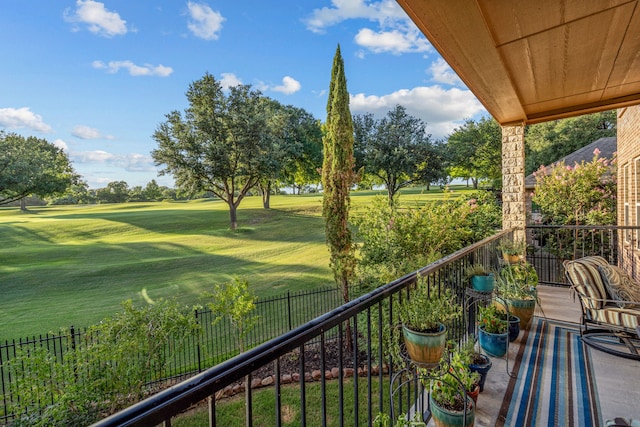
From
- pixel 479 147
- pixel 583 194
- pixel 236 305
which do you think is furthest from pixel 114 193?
pixel 583 194

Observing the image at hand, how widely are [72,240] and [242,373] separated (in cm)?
2332

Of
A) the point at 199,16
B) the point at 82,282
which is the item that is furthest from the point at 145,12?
the point at 82,282

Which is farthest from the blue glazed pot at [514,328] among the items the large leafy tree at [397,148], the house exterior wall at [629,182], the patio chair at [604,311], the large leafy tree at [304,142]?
the large leafy tree at [304,142]

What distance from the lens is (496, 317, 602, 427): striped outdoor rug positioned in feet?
6.82

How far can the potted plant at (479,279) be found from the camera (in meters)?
3.01

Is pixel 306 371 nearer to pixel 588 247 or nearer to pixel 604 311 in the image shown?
pixel 604 311

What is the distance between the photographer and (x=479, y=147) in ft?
79.0

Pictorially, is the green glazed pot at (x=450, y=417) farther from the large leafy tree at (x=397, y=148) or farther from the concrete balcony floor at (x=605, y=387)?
the large leafy tree at (x=397, y=148)

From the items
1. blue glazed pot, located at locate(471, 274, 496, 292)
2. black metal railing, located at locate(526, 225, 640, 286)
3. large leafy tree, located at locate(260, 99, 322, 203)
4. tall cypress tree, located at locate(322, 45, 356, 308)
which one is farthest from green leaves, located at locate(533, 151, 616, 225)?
large leafy tree, located at locate(260, 99, 322, 203)

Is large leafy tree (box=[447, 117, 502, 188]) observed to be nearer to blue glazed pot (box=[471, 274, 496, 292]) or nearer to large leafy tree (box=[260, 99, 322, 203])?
large leafy tree (box=[260, 99, 322, 203])

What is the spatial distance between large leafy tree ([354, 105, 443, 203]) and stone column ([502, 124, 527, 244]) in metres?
14.5

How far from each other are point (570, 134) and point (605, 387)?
77.5 feet

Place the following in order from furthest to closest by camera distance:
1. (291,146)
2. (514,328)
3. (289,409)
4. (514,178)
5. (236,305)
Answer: (291,146) → (236,305) → (514,178) → (289,409) → (514,328)

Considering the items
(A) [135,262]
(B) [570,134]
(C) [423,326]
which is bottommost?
(A) [135,262]
